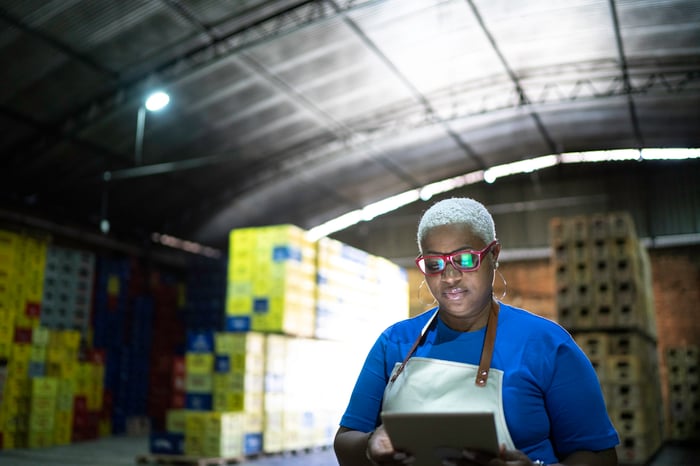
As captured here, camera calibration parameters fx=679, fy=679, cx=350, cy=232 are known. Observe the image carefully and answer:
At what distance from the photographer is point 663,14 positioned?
12172mm

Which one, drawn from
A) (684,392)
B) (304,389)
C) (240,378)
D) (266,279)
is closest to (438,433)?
(240,378)

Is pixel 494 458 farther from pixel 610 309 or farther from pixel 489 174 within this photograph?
A: pixel 489 174

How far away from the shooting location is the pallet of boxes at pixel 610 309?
32.5 feet

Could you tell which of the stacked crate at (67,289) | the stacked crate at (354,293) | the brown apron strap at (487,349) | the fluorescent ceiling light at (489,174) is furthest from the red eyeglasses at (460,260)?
the fluorescent ceiling light at (489,174)

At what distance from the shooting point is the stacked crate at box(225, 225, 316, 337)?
11.2m

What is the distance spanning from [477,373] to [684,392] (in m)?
16.0

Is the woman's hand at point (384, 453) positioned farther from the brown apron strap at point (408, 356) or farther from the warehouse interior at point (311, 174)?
the warehouse interior at point (311, 174)

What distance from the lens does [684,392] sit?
51.2 ft

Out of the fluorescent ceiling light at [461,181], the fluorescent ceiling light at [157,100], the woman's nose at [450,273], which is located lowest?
the woman's nose at [450,273]

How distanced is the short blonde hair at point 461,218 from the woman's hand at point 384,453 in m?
0.54

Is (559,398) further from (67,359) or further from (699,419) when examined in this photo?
(699,419)

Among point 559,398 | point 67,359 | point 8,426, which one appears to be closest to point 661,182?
point 67,359

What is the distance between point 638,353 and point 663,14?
6.21m

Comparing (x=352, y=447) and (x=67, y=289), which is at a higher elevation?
(x=67, y=289)
